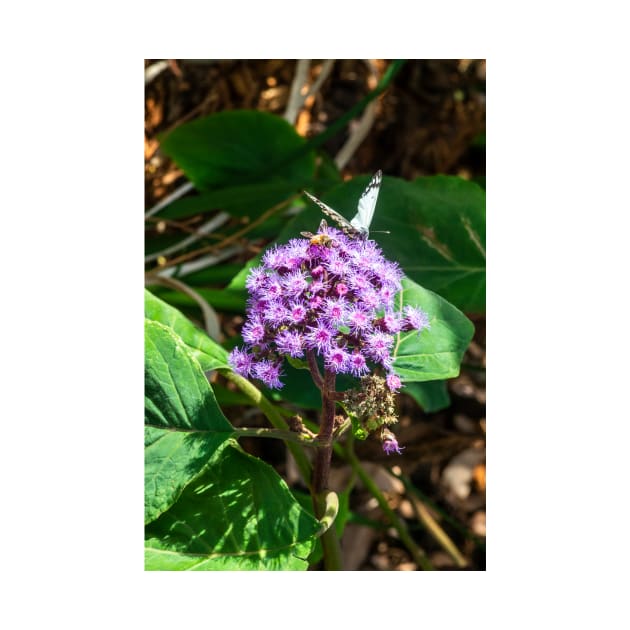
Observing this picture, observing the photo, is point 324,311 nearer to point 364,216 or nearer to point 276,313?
point 276,313

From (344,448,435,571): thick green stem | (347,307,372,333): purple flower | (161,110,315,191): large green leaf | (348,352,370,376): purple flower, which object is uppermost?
(161,110,315,191): large green leaf

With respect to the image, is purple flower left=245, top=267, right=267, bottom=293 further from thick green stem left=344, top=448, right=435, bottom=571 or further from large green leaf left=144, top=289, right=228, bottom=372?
thick green stem left=344, top=448, right=435, bottom=571

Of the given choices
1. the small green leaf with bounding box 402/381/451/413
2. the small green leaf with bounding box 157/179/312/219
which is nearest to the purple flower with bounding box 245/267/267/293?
the small green leaf with bounding box 402/381/451/413

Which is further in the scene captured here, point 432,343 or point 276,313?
point 432,343

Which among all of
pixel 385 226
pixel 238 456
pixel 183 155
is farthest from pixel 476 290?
pixel 183 155

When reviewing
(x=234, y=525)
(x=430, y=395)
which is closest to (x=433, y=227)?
(x=430, y=395)

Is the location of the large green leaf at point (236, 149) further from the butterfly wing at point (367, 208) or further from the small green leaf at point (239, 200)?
the butterfly wing at point (367, 208)
